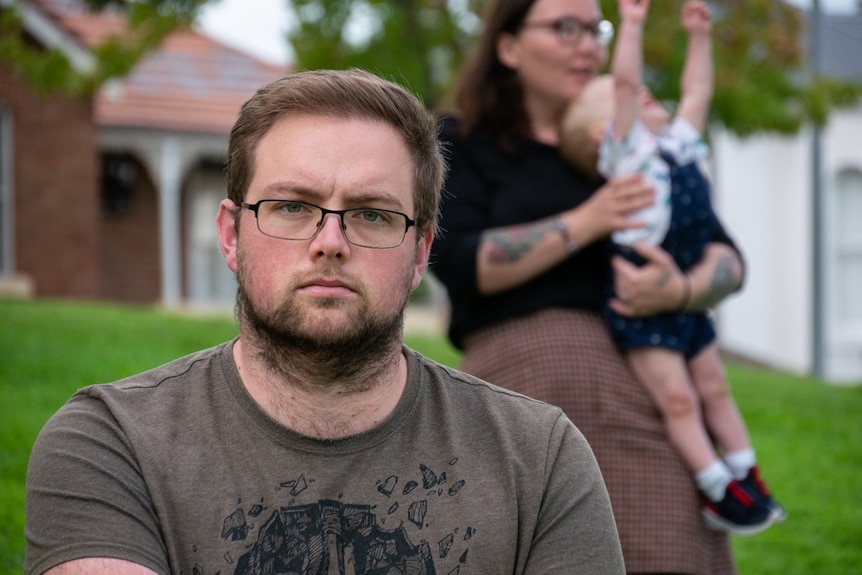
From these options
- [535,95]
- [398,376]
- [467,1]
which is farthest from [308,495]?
[467,1]

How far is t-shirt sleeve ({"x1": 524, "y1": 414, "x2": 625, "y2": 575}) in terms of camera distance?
2.30 metres

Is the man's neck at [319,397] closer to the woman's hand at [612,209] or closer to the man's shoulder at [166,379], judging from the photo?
the man's shoulder at [166,379]

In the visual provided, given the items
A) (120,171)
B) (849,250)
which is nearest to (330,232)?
(849,250)

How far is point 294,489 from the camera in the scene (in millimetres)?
2232

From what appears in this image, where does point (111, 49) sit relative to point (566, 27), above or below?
below

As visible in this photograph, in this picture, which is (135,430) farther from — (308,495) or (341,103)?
(341,103)

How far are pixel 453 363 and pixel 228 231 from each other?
23.7 ft

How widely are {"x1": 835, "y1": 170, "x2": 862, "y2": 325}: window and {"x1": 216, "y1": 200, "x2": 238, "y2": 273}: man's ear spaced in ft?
56.1

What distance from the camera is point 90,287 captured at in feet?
56.6

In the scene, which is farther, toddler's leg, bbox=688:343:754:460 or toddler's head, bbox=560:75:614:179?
toddler's leg, bbox=688:343:754:460

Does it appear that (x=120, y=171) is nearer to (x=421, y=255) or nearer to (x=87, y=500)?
(x=421, y=255)

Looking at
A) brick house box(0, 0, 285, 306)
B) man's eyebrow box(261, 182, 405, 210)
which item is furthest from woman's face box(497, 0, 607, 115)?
brick house box(0, 0, 285, 306)

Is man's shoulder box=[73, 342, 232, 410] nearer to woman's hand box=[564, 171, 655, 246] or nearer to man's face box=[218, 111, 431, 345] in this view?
man's face box=[218, 111, 431, 345]

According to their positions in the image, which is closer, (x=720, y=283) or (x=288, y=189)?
(x=288, y=189)
